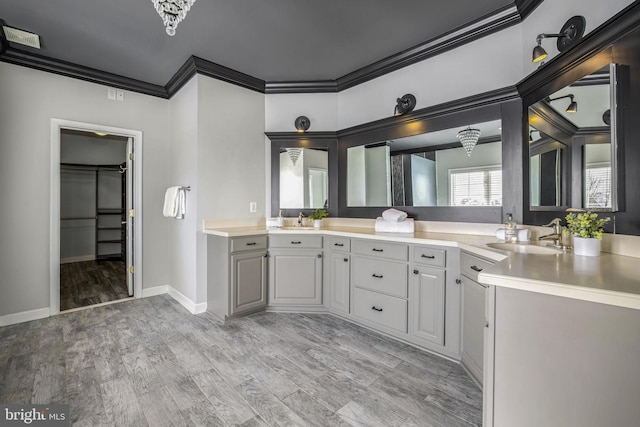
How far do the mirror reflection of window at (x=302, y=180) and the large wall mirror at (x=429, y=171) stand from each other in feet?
1.18

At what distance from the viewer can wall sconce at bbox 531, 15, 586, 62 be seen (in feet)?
5.73

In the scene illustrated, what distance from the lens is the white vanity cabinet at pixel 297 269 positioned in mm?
3041

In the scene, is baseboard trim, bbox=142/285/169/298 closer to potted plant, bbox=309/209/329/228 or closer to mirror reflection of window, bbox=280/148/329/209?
mirror reflection of window, bbox=280/148/329/209

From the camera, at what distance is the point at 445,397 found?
173 centimetres

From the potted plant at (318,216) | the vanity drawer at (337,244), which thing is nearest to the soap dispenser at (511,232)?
the vanity drawer at (337,244)

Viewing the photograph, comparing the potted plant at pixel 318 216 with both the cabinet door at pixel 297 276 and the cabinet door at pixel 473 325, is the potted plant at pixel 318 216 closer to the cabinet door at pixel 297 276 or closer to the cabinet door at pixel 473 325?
the cabinet door at pixel 297 276

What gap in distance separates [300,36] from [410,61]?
44.9 inches

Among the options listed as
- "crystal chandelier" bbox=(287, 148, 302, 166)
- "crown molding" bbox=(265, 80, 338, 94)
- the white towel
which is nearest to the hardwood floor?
the white towel

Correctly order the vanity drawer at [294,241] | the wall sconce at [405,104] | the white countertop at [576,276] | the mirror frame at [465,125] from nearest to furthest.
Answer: the white countertop at [576,276]
the mirror frame at [465,125]
the wall sconce at [405,104]
the vanity drawer at [294,241]

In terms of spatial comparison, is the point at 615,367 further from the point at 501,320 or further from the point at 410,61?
the point at 410,61

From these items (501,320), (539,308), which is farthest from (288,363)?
(539,308)

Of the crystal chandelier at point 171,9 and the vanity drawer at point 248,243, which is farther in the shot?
the vanity drawer at point 248,243

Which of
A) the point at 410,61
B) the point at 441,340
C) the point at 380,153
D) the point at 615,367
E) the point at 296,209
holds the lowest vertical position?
the point at 441,340

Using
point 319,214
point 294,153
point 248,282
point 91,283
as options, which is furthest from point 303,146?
point 91,283
